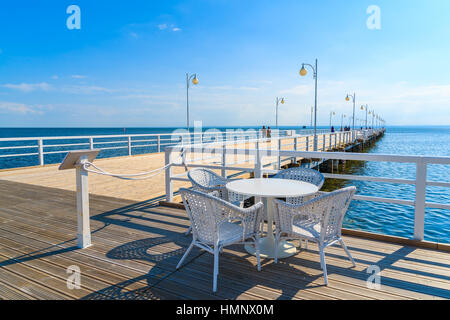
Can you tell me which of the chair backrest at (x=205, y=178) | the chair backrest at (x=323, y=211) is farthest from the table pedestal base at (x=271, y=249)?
the chair backrest at (x=205, y=178)

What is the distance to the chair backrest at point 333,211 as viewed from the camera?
8.04 ft

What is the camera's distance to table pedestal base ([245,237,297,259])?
3.00 meters

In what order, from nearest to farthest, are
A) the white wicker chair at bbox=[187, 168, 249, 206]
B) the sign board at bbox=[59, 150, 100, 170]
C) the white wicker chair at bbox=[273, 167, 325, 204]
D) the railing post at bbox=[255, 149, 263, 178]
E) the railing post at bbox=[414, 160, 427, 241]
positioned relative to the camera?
the sign board at bbox=[59, 150, 100, 170]
the railing post at bbox=[414, 160, 427, 241]
the white wicker chair at bbox=[273, 167, 325, 204]
the white wicker chair at bbox=[187, 168, 249, 206]
the railing post at bbox=[255, 149, 263, 178]

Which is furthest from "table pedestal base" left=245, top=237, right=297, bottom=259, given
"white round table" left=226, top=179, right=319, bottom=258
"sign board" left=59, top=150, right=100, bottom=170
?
"sign board" left=59, top=150, right=100, bottom=170

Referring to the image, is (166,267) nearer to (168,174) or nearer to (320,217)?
(320,217)

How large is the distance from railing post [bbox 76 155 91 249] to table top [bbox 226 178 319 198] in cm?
161

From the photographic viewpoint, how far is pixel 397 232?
21.6ft

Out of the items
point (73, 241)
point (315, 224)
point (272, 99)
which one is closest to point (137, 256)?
point (73, 241)

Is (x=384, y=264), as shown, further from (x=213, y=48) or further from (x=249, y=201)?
(x=213, y=48)

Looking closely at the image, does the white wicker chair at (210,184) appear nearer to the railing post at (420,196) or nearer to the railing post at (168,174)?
the railing post at (168,174)

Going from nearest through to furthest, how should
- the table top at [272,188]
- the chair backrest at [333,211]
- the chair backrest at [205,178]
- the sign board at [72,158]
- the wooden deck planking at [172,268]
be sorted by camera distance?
the wooden deck planking at [172,268] → the chair backrest at [333,211] → the table top at [272,188] → the sign board at [72,158] → the chair backrest at [205,178]

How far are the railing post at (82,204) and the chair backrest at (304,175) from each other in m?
2.41

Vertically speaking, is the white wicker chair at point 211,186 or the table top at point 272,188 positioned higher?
the table top at point 272,188

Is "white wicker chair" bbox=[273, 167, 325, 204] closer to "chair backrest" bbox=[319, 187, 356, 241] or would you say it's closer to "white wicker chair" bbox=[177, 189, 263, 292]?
"chair backrest" bbox=[319, 187, 356, 241]
